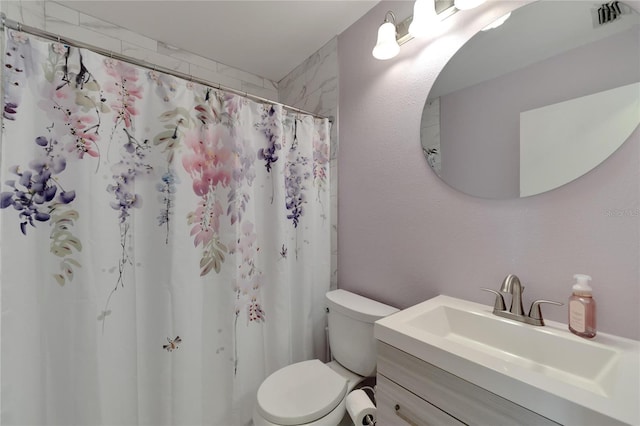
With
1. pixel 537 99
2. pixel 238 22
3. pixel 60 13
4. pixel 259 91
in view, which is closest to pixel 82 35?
pixel 60 13

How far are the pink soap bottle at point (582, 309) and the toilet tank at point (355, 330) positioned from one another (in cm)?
63

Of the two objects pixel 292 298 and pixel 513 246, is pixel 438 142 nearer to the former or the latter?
pixel 513 246

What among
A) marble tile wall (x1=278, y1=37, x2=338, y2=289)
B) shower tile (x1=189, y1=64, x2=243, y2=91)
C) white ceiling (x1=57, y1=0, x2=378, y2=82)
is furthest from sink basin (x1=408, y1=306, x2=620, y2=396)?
shower tile (x1=189, y1=64, x2=243, y2=91)

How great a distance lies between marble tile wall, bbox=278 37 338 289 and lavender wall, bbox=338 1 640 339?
56 millimetres

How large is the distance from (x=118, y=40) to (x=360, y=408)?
236 centimetres

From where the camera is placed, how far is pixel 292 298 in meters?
1.54

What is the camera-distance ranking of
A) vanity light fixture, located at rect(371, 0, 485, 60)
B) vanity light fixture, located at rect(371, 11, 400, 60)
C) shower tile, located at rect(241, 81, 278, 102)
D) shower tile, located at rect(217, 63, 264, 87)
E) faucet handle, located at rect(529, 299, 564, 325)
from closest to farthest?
faucet handle, located at rect(529, 299, 564, 325) < vanity light fixture, located at rect(371, 0, 485, 60) < vanity light fixture, located at rect(371, 11, 400, 60) < shower tile, located at rect(217, 63, 264, 87) < shower tile, located at rect(241, 81, 278, 102)

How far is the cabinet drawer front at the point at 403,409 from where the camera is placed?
0.67m

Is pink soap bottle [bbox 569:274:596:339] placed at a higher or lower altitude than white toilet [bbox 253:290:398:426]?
higher

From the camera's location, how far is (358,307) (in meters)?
1.25

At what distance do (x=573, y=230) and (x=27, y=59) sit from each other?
190 centimetres

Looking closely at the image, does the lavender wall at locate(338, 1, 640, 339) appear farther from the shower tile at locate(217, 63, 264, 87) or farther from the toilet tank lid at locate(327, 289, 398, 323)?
the shower tile at locate(217, 63, 264, 87)

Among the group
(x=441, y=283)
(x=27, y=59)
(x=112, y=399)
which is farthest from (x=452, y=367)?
(x=27, y=59)

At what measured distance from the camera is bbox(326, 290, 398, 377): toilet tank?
3.88ft
